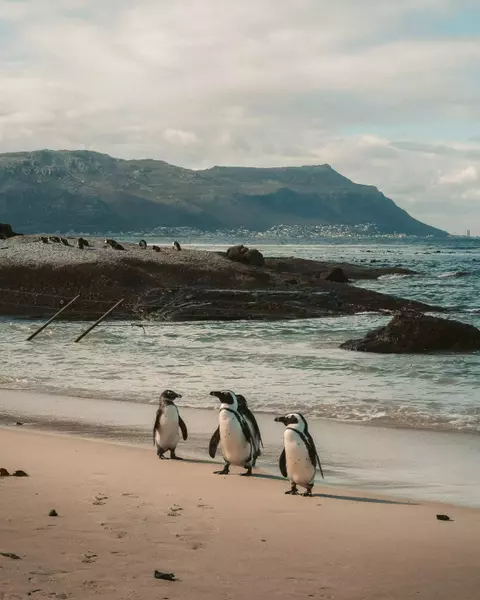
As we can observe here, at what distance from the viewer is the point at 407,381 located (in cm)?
1875

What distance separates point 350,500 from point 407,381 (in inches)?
394

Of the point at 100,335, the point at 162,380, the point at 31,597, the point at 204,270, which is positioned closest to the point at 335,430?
the point at 162,380

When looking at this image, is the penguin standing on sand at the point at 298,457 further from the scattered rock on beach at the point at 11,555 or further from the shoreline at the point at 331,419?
the shoreline at the point at 331,419

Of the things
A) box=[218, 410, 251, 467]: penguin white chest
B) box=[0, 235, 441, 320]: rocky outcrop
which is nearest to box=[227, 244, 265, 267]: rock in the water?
box=[0, 235, 441, 320]: rocky outcrop

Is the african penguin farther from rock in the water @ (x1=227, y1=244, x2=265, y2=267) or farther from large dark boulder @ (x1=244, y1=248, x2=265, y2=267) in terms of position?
large dark boulder @ (x1=244, y1=248, x2=265, y2=267)

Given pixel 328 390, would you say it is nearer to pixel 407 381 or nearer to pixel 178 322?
pixel 407 381

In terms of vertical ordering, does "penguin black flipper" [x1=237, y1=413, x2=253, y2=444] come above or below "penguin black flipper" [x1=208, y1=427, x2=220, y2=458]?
above

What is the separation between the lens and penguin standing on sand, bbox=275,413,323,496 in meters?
9.41

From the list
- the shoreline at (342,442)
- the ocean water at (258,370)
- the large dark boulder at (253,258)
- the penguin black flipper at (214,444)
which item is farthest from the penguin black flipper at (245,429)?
the large dark boulder at (253,258)

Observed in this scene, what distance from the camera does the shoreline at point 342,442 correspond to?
988 cm

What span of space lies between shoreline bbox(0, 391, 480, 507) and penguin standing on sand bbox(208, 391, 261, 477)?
0.37m

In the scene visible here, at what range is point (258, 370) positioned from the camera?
20406 mm

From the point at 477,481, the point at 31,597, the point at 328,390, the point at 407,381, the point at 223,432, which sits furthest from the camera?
the point at 407,381

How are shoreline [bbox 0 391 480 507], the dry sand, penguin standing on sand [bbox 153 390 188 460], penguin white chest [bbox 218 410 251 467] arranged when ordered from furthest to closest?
1. penguin standing on sand [bbox 153 390 188 460]
2. penguin white chest [bbox 218 410 251 467]
3. shoreline [bbox 0 391 480 507]
4. the dry sand
